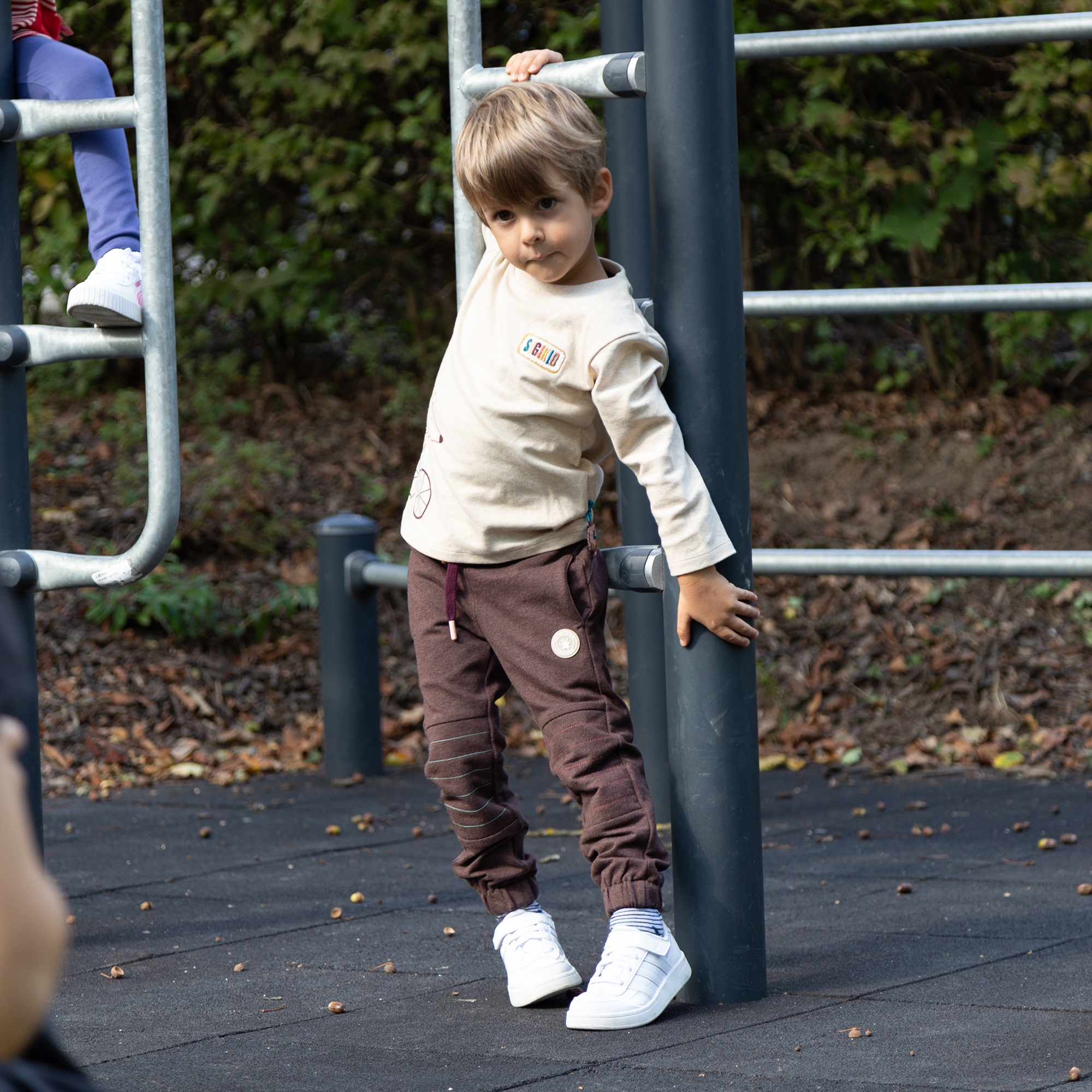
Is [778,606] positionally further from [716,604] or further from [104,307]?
[104,307]

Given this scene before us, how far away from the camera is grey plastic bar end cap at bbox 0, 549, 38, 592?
2574mm

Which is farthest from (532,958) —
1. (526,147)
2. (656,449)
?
(526,147)

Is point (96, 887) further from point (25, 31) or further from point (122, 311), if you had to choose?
point (25, 31)

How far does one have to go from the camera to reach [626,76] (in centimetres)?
245

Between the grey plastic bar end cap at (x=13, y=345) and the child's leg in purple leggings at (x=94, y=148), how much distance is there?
0.16 meters

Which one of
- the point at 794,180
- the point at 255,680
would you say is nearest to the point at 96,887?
the point at 255,680

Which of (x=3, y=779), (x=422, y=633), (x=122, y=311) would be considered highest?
(x=122, y=311)

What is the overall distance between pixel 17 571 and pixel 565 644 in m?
0.83

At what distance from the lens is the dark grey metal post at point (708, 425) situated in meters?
2.41

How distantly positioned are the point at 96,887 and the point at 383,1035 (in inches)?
48.2

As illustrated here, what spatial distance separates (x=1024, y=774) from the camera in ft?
14.1

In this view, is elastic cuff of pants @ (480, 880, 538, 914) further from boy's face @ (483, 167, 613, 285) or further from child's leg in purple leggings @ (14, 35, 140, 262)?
child's leg in purple leggings @ (14, 35, 140, 262)

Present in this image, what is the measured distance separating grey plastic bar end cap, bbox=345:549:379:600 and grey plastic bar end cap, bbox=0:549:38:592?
6.45ft

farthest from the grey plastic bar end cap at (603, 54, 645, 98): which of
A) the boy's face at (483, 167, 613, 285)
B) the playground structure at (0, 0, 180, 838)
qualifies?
the playground structure at (0, 0, 180, 838)
